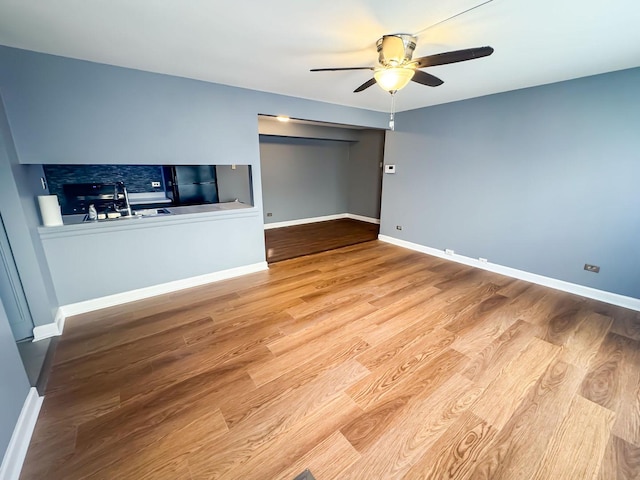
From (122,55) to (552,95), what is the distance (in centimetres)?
461

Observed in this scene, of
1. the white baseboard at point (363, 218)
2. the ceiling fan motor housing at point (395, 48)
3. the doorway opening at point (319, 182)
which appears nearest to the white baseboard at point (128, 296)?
the doorway opening at point (319, 182)

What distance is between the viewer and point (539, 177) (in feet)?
10.7

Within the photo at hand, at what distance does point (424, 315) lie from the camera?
8.78 feet

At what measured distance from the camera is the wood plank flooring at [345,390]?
1363 millimetres

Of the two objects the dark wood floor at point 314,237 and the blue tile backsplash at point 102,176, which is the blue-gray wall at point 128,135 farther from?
the blue tile backsplash at point 102,176

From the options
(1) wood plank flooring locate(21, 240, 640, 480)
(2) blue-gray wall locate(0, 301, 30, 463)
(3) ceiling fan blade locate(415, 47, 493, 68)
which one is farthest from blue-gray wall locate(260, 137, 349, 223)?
(2) blue-gray wall locate(0, 301, 30, 463)

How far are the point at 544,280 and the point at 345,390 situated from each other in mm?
3254

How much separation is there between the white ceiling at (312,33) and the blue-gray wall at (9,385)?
6.51ft

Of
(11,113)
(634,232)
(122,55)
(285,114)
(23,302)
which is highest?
(122,55)

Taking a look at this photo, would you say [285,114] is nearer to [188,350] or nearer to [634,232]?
[188,350]

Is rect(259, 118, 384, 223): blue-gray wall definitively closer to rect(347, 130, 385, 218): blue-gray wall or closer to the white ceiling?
rect(347, 130, 385, 218): blue-gray wall

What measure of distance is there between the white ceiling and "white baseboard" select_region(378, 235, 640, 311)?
2377 millimetres

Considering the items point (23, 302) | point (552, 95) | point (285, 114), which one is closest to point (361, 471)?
point (23, 302)

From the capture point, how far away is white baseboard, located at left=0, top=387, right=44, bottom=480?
1.24 m
